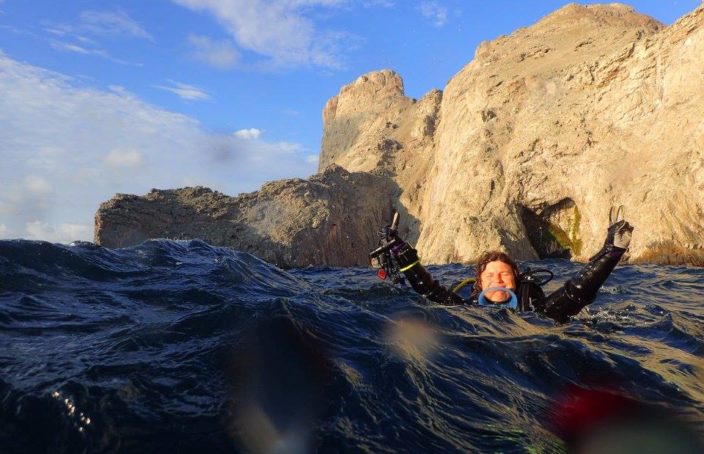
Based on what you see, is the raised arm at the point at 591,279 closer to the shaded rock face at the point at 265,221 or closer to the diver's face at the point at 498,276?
the diver's face at the point at 498,276

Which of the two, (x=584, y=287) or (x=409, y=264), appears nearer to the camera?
(x=584, y=287)

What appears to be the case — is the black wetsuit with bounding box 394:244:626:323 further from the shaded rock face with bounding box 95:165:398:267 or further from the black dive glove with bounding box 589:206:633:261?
the shaded rock face with bounding box 95:165:398:267

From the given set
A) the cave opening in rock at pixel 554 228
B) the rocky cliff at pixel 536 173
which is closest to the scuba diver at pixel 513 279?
the rocky cliff at pixel 536 173

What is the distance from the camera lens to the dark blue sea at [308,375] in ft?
6.56

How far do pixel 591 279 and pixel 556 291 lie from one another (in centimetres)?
46

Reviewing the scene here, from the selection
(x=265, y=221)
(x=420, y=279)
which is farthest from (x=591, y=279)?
(x=265, y=221)

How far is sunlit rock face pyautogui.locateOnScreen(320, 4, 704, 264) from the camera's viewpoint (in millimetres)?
17922

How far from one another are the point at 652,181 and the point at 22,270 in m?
21.3

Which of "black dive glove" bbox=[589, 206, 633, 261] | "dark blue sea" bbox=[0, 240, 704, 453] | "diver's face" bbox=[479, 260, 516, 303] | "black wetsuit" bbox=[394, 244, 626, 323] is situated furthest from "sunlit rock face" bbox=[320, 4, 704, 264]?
"dark blue sea" bbox=[0, 240, 704, 453]

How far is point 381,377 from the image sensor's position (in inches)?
108

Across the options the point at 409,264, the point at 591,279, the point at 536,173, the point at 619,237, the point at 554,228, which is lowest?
the point at 591,279

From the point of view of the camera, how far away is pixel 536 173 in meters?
23.9

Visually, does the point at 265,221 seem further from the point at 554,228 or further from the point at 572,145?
the point at 572,145

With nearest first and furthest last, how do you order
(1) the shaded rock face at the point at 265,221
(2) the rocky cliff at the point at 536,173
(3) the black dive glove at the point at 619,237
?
(3) the black dive glove at the point at 619,237 → (2) the rocky cliff at the point at 536,173 → (1) the shaded rock face at the point at 265,221
